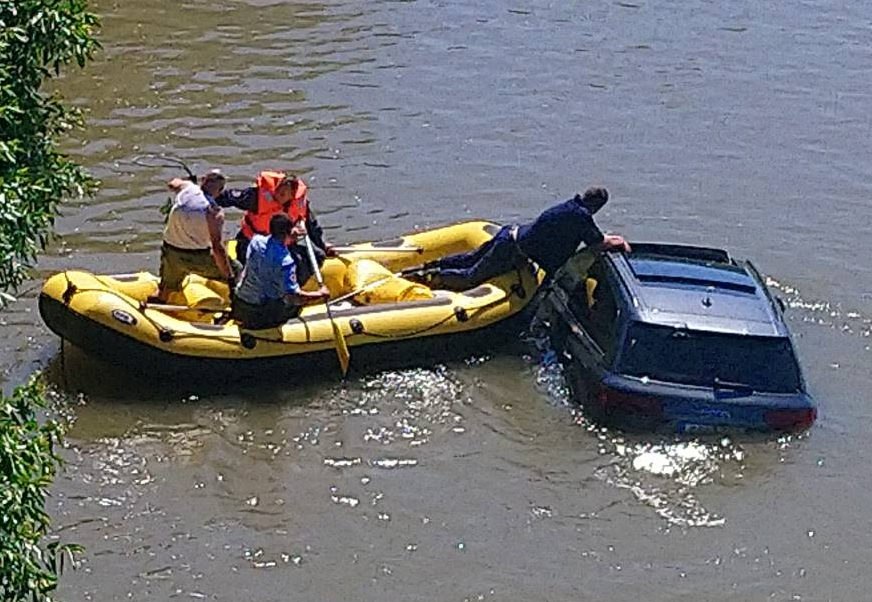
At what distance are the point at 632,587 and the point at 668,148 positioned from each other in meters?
9.51

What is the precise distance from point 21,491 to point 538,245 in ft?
26.5

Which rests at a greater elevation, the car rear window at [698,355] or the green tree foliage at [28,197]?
the green tree foliage at [28,197]

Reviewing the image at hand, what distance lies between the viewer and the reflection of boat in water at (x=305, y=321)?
12398mm

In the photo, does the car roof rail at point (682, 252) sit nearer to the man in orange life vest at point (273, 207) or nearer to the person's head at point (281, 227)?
the man in orange life vest at point (273, 207)

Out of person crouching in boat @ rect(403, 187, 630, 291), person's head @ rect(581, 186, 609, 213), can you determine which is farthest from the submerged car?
person's head @ rect(581, 186, 609, 213)

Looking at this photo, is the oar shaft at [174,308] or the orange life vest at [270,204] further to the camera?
the orange life vest at [270,204]

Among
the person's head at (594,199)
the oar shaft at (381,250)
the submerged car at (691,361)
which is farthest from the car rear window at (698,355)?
the oar shaft at (381,250)

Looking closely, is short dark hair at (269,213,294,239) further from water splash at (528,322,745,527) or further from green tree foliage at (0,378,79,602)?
green tree foliage at (0,378,79,602)

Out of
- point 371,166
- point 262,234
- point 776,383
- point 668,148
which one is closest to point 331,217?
point 371,166

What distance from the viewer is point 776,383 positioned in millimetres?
12219

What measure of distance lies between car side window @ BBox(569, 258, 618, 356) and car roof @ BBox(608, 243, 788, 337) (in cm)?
16

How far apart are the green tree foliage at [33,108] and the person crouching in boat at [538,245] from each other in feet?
19.5

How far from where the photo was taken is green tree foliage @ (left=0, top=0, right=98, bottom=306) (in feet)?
23.9

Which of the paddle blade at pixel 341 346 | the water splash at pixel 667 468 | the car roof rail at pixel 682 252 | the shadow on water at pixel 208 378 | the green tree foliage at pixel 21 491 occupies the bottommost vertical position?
the water splash at pixel 667 468
